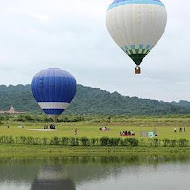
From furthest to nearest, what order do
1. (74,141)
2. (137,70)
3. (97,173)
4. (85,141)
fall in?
1. (74,141)
2. (85,141)
3. (137,70)
4. (97,173)

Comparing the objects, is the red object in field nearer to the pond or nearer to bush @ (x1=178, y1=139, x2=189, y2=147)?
the pond

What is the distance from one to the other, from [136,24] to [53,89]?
101 feet

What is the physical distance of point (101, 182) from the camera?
3148cm

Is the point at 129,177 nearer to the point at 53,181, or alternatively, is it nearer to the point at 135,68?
the point at 53,181

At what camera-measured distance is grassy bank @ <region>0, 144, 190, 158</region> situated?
4703cm

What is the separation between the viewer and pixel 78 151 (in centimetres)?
4825

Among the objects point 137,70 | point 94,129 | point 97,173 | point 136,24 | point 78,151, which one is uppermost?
point 136,24

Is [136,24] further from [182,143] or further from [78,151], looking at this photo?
[78,151]

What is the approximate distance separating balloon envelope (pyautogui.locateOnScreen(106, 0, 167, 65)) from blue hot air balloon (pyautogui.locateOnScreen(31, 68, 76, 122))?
89.8 ft

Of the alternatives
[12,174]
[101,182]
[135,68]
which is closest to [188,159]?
[135,68]

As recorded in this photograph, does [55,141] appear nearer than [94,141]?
No

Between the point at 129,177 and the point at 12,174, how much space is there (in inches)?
377

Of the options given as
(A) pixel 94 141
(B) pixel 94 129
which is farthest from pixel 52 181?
(B) pixel 94 129

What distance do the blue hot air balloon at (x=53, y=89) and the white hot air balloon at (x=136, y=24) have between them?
27.3 metres
